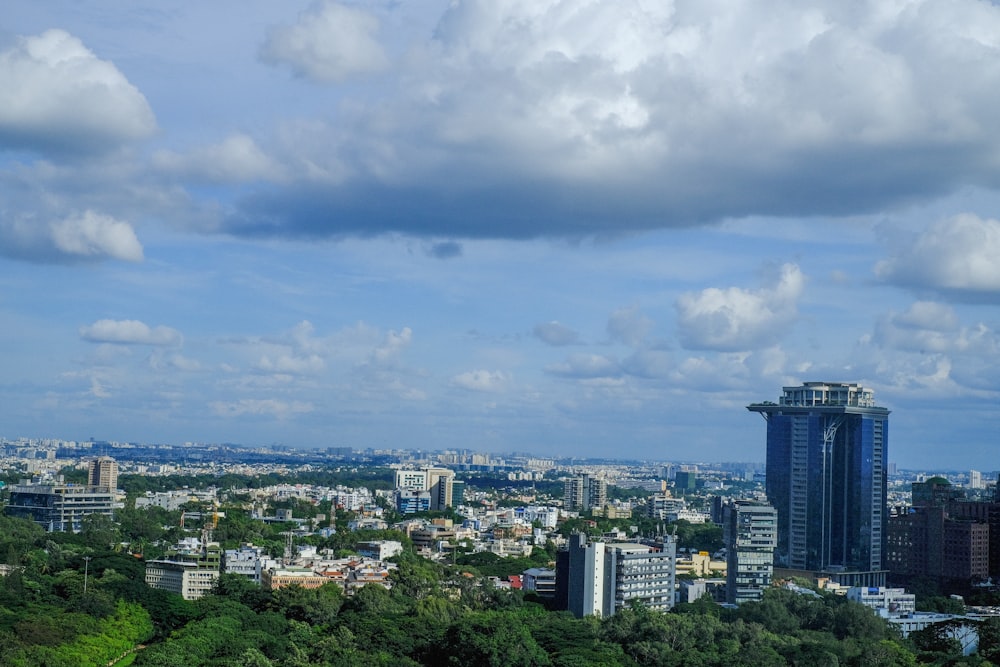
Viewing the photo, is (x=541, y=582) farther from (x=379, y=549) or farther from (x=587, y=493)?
(x=587, y=493)

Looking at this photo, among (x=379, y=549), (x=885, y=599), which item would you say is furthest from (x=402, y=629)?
(x=379, y=549)

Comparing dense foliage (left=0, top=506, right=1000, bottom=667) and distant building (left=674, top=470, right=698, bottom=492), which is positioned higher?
distant building (left=674, top=470, right=698, bottom=492)

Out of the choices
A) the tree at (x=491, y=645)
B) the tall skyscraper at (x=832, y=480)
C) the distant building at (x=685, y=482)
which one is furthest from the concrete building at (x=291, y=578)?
the distant building at (x=685, y=482)

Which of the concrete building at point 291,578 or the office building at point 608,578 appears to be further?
the concrete building at point 291,578

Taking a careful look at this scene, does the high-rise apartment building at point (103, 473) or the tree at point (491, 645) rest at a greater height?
the high-rise apartment building at point (103, 473)

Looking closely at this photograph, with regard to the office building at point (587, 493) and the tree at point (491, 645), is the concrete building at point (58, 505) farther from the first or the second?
the office building at point (587, 493)

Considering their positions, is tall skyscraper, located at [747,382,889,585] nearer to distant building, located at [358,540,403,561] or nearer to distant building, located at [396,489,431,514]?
distant building, located at [358,540,403,561]

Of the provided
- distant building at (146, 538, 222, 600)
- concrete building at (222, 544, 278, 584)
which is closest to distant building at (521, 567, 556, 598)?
concrete building at (222, 544, 278, 584)
